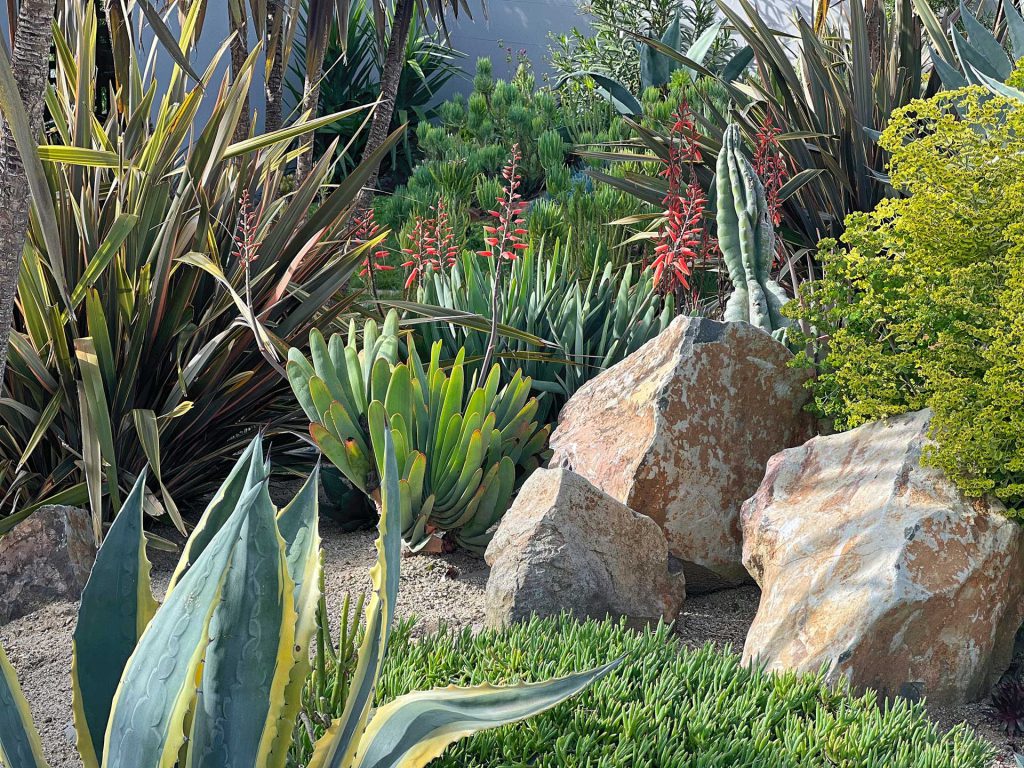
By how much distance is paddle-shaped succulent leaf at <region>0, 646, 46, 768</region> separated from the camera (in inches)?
45.3

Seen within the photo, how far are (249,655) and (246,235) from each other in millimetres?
2040

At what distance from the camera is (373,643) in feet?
4.03

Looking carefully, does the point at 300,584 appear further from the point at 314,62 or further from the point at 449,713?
the point at 314,62

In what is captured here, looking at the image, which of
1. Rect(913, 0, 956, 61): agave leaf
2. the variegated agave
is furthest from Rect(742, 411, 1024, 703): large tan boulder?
Rect(913, 0, 956, 61): agave leaf

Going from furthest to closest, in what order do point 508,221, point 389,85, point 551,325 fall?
point 389,85
point 551,325
point 508,221

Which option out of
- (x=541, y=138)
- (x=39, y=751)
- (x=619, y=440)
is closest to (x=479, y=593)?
(x=619, y=440)

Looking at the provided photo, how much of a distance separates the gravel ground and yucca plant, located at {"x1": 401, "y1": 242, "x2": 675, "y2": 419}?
950mm

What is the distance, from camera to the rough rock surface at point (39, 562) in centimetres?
255

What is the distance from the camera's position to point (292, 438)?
3598mm

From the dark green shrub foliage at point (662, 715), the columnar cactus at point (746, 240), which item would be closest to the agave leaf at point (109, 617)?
the dark green shrub foliage at point (662, 715)

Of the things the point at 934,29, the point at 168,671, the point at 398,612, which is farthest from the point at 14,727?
the point at 934,29

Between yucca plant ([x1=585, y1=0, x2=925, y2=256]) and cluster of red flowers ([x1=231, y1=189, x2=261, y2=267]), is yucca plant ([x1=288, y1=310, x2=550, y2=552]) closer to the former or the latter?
cluster of red flowers ([x1=231, y1=189, x2=261, y2=267])

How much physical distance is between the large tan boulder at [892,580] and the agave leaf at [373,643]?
128 centimetres

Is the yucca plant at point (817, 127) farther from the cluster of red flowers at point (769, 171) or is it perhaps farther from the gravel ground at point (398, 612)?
the gravel ground at point (398, 612)
